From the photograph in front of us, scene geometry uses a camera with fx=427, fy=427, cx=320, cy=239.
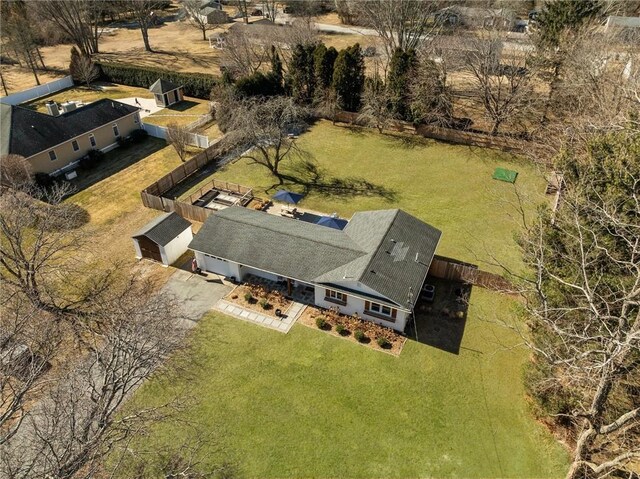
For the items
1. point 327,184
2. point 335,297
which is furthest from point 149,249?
point 327,184

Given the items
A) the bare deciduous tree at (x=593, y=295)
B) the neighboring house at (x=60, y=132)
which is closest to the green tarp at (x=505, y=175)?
the bare deciduous tree at (x=593, y=295)

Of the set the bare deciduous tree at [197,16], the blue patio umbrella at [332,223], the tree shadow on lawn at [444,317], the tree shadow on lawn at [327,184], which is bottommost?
the tree shadow on lawn at [444,317]

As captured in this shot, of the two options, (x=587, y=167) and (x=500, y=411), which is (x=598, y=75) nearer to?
(x=587, y=167)

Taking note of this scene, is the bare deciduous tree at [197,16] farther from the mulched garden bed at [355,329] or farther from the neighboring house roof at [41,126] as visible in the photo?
the mulched garden bed at [355,329]

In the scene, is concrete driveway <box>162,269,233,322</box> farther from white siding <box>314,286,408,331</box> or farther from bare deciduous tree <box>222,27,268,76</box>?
bare deciduous tree <box>222,27,268,76</box>

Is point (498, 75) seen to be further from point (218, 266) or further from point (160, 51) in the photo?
point (160, 51)

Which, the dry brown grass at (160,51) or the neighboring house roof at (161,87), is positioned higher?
the dry brown grass at (160,51)

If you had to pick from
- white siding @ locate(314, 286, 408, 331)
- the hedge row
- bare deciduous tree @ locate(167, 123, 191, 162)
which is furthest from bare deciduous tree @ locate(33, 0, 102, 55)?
white siding @ locate(314, 286, 408, 331)
